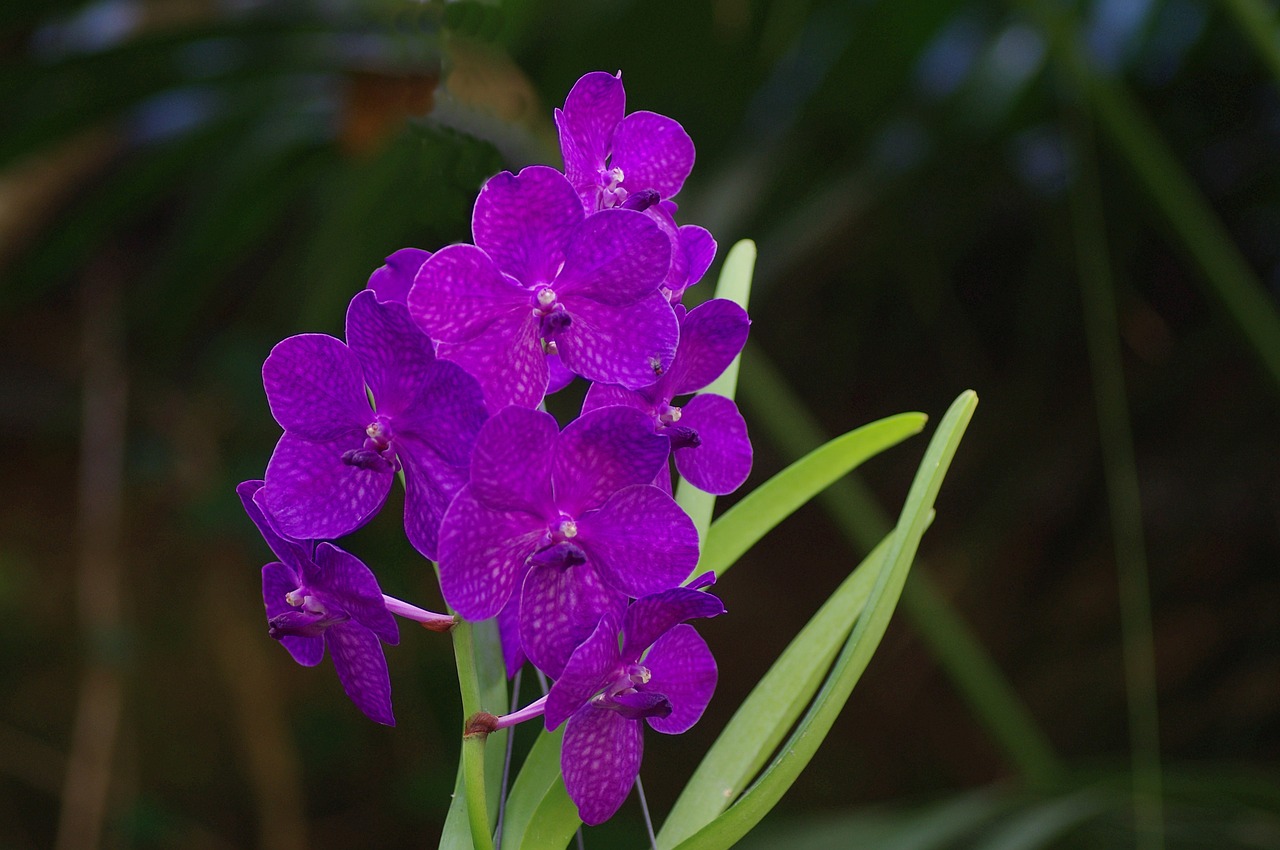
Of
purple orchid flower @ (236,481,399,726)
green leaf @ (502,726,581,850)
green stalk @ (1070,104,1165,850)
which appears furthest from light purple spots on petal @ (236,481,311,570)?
green stalk @ (1070,104,1165,850)

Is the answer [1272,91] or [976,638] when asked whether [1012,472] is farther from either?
[1272,91]

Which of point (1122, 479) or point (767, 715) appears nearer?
point (767, 715)

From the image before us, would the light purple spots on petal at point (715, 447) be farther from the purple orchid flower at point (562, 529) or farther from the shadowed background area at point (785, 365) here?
the shadowed background area at point (785, 365)

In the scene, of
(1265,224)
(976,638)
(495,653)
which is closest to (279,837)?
(976,638)

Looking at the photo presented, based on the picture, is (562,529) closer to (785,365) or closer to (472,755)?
(472,755)

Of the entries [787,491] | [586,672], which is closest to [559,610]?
[586,672]

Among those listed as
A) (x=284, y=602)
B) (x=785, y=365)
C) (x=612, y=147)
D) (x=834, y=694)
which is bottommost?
(x=834, y=694)
